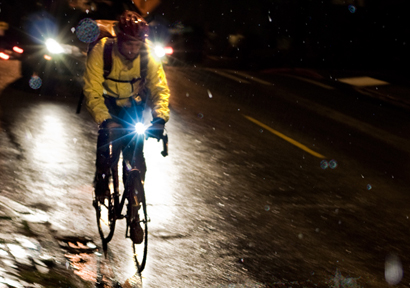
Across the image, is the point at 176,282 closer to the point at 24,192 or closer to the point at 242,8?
the point at 24,192

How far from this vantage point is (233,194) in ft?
25.7

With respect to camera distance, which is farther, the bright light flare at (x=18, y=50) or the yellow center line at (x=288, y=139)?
the bright light flare at (x=18, y=50)

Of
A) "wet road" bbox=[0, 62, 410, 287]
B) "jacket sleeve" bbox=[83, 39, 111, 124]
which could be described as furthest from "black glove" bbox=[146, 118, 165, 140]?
"wet road" bbox=[0, 62, 410, 287]

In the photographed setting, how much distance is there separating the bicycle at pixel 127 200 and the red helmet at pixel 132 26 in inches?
31.8

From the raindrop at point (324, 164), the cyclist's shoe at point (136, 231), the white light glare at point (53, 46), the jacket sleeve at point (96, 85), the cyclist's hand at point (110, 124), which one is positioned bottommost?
the cyclist's shoe at point (136, 231)

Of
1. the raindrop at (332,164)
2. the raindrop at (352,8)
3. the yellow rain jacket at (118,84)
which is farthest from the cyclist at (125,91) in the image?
the raindrop at (352,8)

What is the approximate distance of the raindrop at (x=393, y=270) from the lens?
5844 millimetres

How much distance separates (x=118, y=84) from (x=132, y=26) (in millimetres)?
688

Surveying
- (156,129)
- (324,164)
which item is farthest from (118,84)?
(324,164)

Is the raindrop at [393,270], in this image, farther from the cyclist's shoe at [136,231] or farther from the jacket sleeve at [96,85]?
the jacket sleeve at [96,85]

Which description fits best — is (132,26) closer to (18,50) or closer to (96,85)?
(96,85)

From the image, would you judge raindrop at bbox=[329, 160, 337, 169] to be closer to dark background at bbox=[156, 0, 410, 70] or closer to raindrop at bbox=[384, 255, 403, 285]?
raindrop at bbox=[384, 255, 403, 285]

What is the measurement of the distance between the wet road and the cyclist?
0.78m

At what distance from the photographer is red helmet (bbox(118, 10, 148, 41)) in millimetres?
4848
